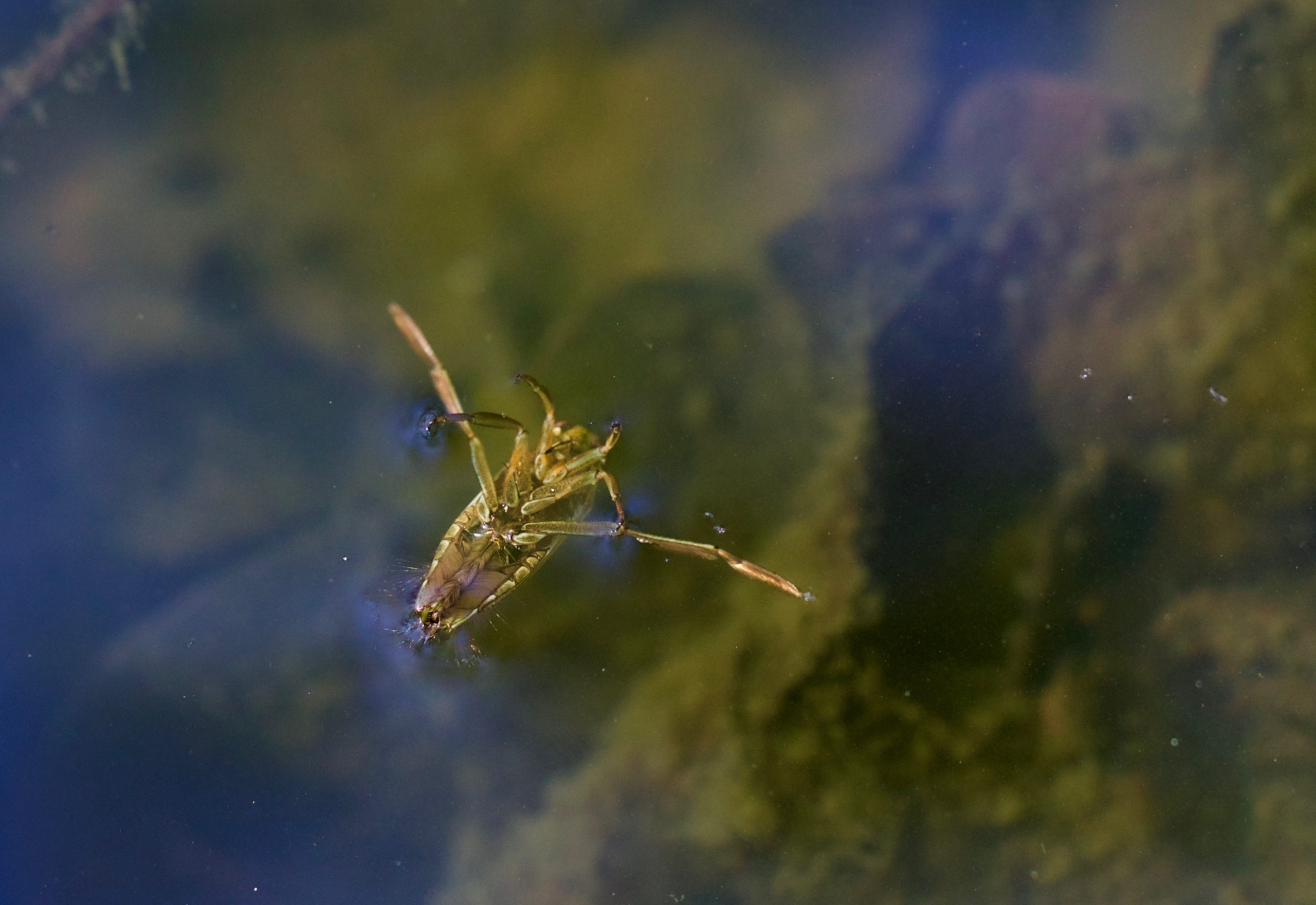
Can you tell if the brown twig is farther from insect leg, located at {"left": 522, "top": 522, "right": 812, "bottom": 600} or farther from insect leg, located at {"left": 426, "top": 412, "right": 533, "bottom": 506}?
insect leg, located at {"left": 522, "top": 522, "right": 812, "bottom": 600}

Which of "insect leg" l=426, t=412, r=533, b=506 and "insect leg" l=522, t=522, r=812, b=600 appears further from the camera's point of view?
"insect leg" l=522, t=522, r=812, b=600

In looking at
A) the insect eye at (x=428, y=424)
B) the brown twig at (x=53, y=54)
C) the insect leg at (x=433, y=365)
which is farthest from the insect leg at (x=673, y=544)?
the brown twig at (x=53, y=54)

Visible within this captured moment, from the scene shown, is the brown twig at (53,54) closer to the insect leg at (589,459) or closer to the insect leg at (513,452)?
the insect leg at (513,452)

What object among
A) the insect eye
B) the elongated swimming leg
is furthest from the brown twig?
the elongated swimming leg

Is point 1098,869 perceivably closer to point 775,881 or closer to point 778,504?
point 775,881

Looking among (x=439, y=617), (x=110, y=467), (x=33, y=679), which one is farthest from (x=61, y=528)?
(x=439, y=617)

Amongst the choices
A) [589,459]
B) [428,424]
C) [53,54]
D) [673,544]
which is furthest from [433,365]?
[53,54]

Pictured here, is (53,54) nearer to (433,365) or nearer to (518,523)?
(433,365)
